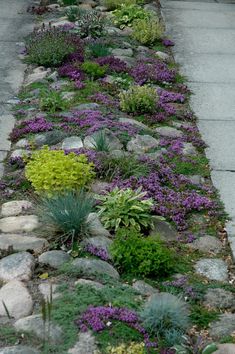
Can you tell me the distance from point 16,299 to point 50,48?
5464 millimetres

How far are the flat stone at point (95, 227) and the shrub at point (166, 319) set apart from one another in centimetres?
122

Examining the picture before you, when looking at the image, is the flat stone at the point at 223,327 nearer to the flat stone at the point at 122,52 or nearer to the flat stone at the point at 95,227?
the flat stone at the point at 95,227

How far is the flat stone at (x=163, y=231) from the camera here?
225 inches

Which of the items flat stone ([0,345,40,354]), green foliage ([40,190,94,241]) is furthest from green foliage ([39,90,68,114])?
flat stone ([0,345,40,354])

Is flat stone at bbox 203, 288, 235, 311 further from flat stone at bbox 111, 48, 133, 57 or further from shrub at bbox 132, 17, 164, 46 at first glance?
shrub at bbox 132, 17, 164, 46

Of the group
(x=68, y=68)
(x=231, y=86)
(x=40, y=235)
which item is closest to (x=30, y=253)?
(x=40, y=235)

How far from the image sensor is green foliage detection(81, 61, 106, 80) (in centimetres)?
899

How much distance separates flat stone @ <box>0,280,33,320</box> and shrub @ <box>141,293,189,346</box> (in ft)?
2.53

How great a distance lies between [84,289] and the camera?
4734 millimetres

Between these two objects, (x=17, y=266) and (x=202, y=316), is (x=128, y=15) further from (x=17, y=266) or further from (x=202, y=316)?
(x=202, y=316)

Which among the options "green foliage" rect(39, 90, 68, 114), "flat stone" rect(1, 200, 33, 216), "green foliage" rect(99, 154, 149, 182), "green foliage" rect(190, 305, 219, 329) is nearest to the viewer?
"green foliage" rect(190, 305, 219, 329)

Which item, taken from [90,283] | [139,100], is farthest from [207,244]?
[139,100]

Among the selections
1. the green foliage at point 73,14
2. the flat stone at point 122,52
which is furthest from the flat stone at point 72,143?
the green foliage at point 73,14

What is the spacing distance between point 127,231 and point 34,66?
190 inches
